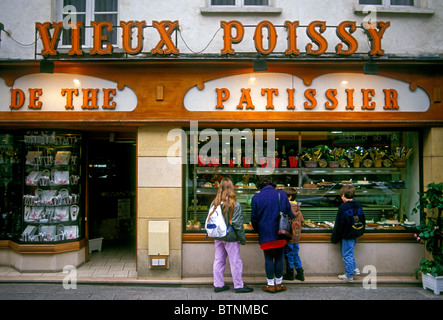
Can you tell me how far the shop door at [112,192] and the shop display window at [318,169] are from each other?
3360mm

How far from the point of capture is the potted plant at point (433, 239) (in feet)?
19.9

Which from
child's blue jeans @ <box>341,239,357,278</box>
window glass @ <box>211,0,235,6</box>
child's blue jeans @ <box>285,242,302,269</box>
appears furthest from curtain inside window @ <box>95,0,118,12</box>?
child's blue jeans @ <box>341,239,357,278</box>

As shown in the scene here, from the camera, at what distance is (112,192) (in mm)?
9883

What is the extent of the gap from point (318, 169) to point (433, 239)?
2.62 meters

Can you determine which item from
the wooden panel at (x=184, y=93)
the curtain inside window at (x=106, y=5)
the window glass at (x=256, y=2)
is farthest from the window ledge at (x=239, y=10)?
the curtain inside window at (x=106, y=5)

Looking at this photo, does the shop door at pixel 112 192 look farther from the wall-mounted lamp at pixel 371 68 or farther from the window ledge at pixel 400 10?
the window ledge at pixel 400 10

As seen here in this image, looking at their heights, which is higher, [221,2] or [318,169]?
[221,2]

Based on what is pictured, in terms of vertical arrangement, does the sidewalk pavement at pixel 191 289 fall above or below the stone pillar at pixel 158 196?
below

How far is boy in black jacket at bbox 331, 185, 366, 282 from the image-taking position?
6.43 metres

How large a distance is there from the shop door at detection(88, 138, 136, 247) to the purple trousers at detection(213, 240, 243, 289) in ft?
12.8

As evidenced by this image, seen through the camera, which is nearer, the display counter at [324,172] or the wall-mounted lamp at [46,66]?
the wall-mounted lamp at [46,66]

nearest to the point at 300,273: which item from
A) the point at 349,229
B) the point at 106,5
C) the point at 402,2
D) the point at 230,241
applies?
the point at 349,229

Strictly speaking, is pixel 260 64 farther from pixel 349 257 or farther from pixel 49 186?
pixel 49 186

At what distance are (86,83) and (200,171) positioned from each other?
9.86 feet
